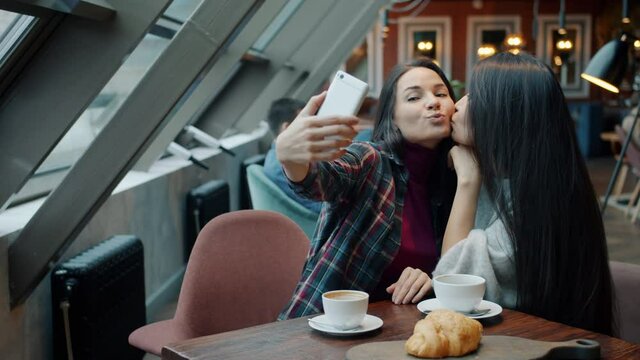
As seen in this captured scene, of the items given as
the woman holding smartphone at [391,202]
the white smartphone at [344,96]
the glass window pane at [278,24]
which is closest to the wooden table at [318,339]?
the woman holding smartphone at [391,202]

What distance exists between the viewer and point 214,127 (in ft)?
24.7

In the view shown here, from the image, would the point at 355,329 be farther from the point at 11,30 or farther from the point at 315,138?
the point at 11,30

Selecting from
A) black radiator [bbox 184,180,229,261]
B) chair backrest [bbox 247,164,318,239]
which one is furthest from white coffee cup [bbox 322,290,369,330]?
black radiator [bbox 184,180,229,261]

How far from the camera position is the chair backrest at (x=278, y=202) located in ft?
14.1

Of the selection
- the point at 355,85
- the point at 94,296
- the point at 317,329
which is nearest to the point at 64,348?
the point at 94,296

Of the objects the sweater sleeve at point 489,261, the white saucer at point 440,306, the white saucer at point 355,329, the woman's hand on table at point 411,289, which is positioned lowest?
the white saucer at point 355,329

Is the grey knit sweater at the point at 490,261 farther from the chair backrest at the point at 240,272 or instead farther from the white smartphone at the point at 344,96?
the chair backrest at the point at 240,272

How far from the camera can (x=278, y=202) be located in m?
4.31

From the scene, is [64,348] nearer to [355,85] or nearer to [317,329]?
[317,329]

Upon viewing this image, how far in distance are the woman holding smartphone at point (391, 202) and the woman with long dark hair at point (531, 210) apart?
16 cm

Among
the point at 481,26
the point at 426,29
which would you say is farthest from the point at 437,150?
the point at 481,26

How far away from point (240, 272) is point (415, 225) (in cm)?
67

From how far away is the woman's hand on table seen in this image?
2062mm

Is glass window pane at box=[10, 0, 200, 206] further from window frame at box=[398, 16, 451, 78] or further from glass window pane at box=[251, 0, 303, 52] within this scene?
window frame at box=[398, 16, 451, 78]
